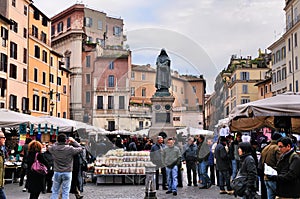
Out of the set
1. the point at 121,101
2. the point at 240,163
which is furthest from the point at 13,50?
the point at 240,163

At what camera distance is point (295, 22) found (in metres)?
43.6

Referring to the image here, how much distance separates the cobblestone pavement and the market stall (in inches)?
19.2

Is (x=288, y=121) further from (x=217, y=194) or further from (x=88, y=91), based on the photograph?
(x=88, y=91)

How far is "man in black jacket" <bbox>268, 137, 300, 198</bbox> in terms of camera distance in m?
6.64

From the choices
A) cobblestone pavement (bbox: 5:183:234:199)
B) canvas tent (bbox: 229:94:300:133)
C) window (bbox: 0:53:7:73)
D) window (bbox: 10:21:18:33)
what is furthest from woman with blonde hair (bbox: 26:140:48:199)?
window (bbox: 10:21:18:33)

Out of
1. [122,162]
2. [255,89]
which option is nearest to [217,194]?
[122,162]

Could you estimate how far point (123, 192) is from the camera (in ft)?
45.0

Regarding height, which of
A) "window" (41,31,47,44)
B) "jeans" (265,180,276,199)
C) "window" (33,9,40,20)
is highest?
"window" (33,9,40,20)

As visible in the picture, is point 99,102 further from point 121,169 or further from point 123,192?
point 123,192

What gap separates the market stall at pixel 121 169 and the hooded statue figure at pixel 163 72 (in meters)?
13.9

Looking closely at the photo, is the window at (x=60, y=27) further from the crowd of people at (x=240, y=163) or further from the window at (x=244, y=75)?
the crowd of people at (x=240, y=163)

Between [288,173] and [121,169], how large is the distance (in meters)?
9.74

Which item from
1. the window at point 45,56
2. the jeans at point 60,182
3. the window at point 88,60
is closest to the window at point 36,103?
the window at point 45,56

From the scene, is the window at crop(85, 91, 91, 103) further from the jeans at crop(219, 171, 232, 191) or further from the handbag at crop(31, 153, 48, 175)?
the handbag at crop(31, 153, 48, 175)
